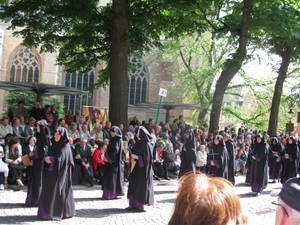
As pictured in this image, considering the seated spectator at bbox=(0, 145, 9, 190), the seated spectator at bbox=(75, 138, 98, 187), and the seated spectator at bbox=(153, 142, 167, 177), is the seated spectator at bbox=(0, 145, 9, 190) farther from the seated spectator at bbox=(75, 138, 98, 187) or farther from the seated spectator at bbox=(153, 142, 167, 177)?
the seated spectator at bbox=(153, 142, 167, 177)

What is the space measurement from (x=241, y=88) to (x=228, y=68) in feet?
55.7

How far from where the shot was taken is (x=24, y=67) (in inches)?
1505

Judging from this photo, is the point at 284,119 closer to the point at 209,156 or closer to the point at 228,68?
the point at 228,68

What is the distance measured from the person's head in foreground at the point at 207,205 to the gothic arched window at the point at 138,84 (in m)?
39.3

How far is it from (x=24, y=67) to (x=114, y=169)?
30.0m

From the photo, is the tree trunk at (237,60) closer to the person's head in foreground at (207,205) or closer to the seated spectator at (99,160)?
the seated spectator at (99,160)

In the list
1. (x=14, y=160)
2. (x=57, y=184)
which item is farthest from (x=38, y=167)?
(x=14, y=160)

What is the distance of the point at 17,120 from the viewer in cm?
1404

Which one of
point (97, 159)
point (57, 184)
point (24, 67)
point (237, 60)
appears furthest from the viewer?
point (24, 67)

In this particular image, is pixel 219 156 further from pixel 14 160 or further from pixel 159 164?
pixel 14 160

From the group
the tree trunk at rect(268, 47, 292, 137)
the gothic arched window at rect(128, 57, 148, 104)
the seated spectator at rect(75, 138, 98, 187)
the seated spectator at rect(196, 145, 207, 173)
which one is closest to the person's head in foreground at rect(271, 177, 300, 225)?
the seated spectator at rect(75, 138, 98, 187)

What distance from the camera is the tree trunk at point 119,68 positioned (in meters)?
16.4

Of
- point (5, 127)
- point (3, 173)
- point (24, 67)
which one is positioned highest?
point (24, 67)

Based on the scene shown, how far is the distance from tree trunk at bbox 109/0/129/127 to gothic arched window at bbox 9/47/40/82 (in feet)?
77.8
